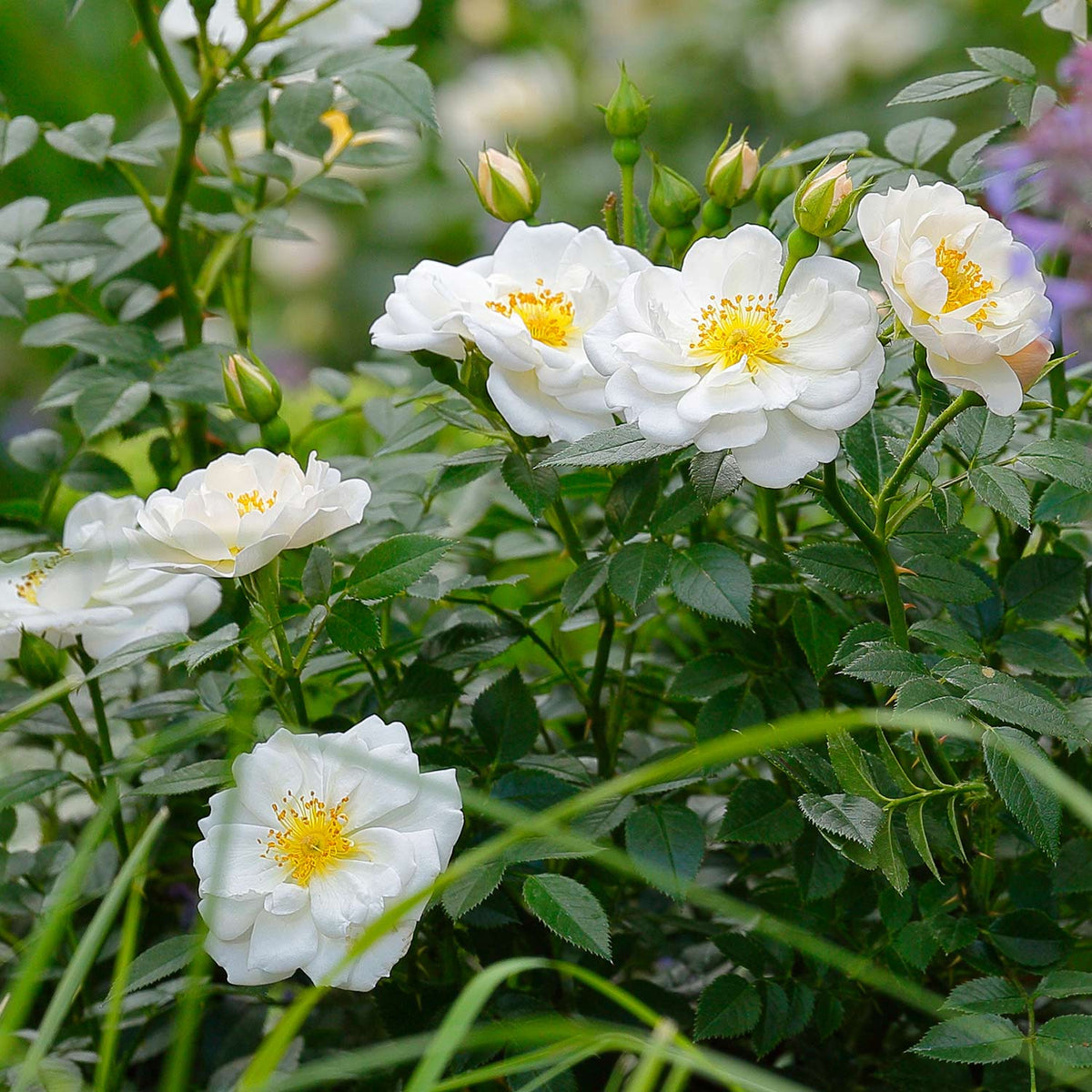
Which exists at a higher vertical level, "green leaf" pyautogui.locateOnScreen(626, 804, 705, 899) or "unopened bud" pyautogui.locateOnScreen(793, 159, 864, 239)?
"unopened bud" pyautogui.locateOnScreen(793, 159, 864, 239)

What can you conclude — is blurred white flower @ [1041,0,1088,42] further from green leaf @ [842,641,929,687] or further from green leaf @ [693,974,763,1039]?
green leaf @ [693,974,763,1039]

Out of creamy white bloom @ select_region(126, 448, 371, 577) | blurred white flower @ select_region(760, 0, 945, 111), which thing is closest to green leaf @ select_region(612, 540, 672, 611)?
creamy white bloom @ select_region(126, 448, 371, 577)

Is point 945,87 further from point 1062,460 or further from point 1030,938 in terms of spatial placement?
point 1030,938

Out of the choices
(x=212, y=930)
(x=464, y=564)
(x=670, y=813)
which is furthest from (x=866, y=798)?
(x=464, y=564)

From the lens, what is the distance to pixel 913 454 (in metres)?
0.50

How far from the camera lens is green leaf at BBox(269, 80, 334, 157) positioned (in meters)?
0.71

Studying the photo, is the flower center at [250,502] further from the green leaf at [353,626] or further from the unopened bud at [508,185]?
the unopened bud at [508,185]

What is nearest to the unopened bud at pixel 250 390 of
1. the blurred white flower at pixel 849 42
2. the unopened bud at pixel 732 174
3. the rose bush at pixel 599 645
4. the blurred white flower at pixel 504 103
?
the rose bush at pixel 599 645

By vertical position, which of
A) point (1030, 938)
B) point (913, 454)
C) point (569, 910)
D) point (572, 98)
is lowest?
point (572, 98)

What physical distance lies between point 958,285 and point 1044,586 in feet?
0.56

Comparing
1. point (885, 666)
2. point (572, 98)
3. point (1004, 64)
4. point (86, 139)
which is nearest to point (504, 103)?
point (572, 98)

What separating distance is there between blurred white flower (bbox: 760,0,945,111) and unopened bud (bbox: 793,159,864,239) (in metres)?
1.95

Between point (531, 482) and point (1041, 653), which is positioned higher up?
point (531, 482)

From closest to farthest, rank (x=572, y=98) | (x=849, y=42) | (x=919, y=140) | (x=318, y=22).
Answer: (x=919, y=140) < (x=318, y=22) < (x=849, y=42) < (x=572, y=98)
